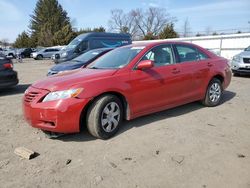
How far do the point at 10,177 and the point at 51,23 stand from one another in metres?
63.1

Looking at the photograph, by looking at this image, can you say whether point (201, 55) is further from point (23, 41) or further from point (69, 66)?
point (23, 41)

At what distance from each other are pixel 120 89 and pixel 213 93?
9.12ft

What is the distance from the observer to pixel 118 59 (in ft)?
17.0

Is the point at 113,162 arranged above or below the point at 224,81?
below

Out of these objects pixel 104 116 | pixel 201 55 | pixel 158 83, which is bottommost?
pixel 104 116

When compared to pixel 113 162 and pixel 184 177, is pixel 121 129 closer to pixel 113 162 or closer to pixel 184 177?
pixel 113 162

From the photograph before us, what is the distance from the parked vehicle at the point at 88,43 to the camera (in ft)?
49.6

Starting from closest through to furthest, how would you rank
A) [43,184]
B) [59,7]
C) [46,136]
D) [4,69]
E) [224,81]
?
[43,184]
[46,136]
[224,81]
[4,69]
[59,7]

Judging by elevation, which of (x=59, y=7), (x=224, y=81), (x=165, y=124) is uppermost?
(x=59, y=7)

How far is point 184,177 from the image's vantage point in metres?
3.21

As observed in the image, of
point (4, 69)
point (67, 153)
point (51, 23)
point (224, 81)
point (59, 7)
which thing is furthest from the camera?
point (59, 7)

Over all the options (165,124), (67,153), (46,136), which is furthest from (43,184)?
(165,124)

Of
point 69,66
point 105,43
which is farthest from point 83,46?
point 69,66

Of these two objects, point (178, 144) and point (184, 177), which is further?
point (178, 144)
